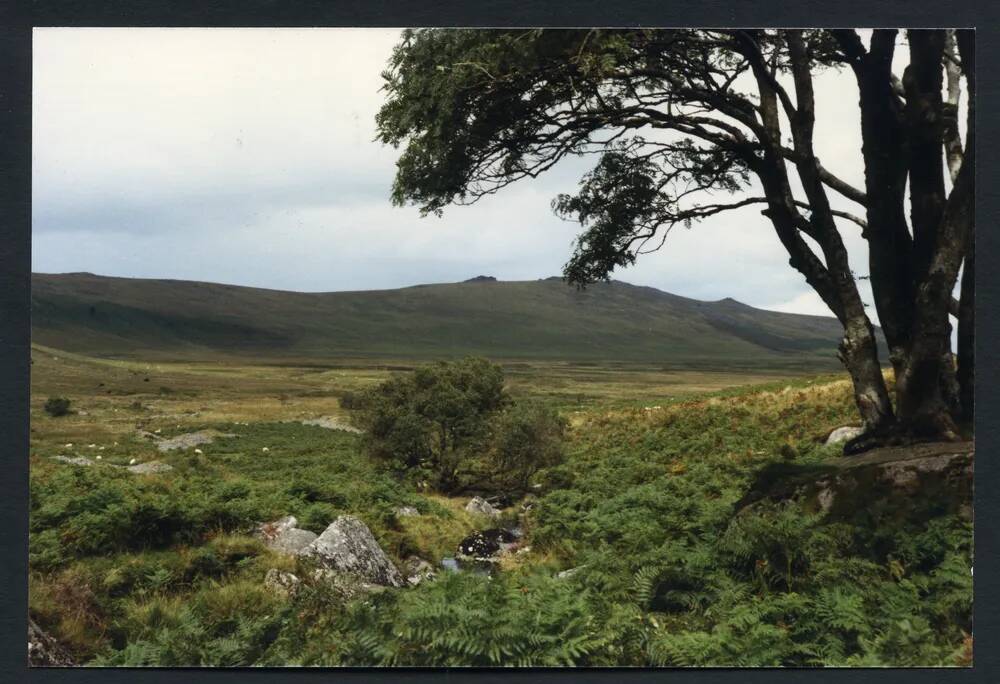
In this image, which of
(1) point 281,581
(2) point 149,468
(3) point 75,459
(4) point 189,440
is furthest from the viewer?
(4) point 189,440

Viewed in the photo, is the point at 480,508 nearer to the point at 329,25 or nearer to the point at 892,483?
the point at 892,483

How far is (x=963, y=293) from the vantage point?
10734mm

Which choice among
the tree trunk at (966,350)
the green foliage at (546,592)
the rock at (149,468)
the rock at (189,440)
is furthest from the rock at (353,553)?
the tree trunk at (966,350)

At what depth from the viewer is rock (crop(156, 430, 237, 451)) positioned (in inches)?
650

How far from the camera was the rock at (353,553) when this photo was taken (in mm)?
10562

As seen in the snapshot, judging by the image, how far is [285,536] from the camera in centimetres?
1108

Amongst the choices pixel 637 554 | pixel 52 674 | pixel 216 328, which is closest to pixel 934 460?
pixel 637 554

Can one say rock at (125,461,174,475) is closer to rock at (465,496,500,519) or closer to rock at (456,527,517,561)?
rock at (456,527,517,561)

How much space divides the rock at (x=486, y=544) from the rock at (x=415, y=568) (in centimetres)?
145

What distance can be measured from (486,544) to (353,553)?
496 cm

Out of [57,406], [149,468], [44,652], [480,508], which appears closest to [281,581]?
[44,652]

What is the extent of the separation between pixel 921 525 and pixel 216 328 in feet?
45.3

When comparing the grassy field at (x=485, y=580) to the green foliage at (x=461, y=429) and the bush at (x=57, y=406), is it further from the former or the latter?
the green foliage at (x=461, y=429)

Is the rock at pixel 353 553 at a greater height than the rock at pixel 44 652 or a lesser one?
greater
